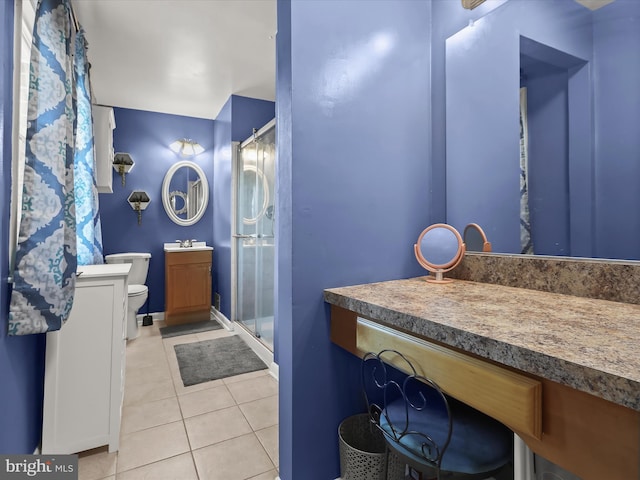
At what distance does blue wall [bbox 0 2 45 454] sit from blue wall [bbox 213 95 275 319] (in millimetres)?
2293

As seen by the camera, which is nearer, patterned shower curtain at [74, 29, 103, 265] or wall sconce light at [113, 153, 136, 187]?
patterned shower curtain at [74, 29, 103, 265]

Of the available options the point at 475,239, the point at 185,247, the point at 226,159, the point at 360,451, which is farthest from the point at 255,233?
the point at 360,451

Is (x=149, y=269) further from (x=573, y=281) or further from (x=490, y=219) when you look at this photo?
(x=573, y=281)

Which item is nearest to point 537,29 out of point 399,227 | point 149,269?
point 399,227

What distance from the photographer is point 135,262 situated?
364 centimetres

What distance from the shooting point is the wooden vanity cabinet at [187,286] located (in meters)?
3.80

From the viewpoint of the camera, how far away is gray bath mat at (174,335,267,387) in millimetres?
2516

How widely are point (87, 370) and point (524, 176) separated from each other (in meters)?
2.19

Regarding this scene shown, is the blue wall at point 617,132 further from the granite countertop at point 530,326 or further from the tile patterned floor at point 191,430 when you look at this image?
the tile patterned floor at point 191,430

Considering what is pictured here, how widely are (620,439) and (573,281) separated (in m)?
0.69

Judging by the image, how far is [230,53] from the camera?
2729 millimetres

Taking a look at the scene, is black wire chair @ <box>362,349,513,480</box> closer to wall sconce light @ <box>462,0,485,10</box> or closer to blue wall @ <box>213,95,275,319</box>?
wall sconce light @ <box>462,0,485,10</box>

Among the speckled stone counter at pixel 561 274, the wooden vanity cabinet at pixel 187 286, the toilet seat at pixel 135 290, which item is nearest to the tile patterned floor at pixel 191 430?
the toilet seat at pixel 135 290

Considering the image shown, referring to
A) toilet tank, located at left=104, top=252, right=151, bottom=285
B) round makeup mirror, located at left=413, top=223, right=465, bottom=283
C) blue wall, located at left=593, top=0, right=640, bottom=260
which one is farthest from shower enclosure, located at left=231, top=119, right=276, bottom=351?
blue wall, located at left=593, top=0, right=640, bottom=260
